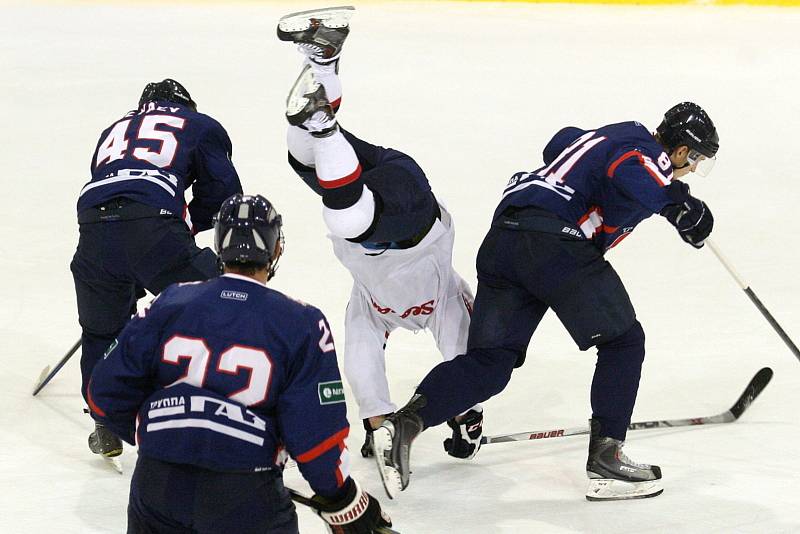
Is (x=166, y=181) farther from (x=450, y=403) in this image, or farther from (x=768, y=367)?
(x=768, y=367)

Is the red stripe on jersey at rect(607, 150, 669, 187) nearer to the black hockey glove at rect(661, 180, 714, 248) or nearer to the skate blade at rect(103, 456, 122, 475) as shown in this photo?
the black hockey glove at rect(661, 180, 714, 248)

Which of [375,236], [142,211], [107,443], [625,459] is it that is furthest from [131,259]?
[625,459]

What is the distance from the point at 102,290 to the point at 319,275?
1614mm

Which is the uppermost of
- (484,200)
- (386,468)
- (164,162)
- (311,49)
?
(311,49)

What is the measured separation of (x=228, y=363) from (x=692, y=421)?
202 centimetres

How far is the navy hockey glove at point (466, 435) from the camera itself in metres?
3.40

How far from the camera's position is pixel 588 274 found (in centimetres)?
319

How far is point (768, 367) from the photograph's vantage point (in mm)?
4008

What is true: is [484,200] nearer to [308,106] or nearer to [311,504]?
[308,106]

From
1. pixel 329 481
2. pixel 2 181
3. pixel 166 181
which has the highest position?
pixel 166 181

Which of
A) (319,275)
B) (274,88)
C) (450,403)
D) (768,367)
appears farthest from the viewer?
(274,88)

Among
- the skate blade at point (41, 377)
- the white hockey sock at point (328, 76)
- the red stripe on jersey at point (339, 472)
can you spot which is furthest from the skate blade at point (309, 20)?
the skate blade at point (41, 377)

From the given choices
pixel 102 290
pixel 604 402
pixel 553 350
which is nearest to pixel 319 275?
pixel 553 350

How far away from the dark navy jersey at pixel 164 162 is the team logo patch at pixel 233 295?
4.17ft
